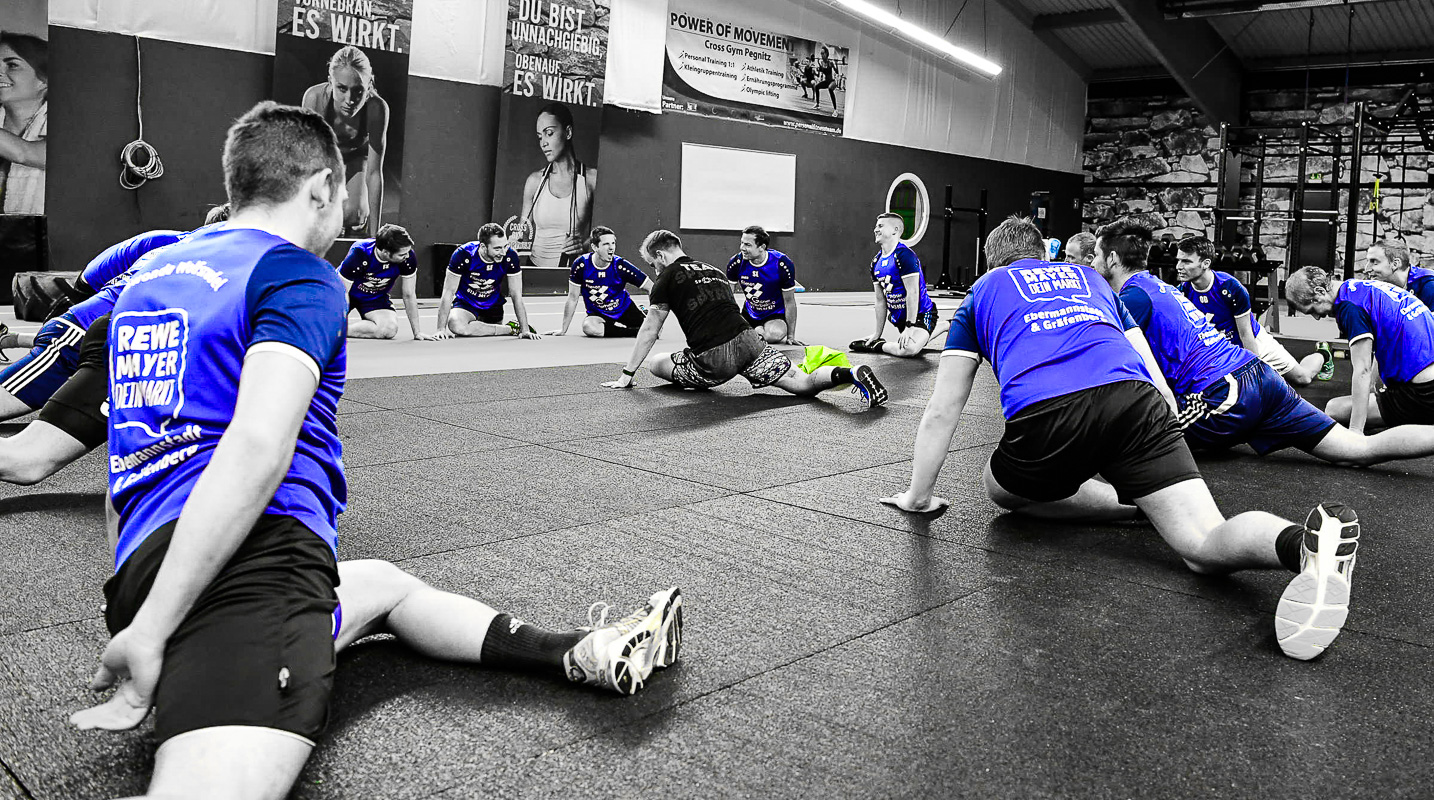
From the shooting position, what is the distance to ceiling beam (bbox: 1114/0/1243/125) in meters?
15.8

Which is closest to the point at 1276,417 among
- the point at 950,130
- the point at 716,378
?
the point at 716,378

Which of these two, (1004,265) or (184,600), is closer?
(184,600)

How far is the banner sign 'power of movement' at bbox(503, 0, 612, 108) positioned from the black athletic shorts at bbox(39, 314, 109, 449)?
9102 mm

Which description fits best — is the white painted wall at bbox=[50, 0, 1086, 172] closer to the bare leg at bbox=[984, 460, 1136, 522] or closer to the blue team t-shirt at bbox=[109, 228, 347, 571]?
the bare leg at bbox=[984, 460, 1136, 522]

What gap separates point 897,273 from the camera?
8812mm

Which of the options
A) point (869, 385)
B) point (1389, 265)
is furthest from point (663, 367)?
point (1389, 265)

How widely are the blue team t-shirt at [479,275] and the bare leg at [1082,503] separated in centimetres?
632

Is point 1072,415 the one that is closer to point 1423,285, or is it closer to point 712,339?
point 712,339

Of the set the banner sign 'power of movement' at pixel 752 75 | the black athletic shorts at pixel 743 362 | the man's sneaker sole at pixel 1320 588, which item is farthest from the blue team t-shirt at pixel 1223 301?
the banner sign 'power of movement' at pixel 752 75

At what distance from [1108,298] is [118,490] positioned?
8.46 feet

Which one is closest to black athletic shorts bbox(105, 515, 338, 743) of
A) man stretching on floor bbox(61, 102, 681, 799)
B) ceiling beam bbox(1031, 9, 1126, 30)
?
man stretching on floor bbox(61, 102, 681, 799)

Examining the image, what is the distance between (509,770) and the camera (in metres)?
Answer: 1.77

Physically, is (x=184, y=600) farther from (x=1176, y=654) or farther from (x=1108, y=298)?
(x=1108, y=298)

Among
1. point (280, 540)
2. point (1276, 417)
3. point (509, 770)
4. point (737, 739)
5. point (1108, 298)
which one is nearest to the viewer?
point (280, 540)
